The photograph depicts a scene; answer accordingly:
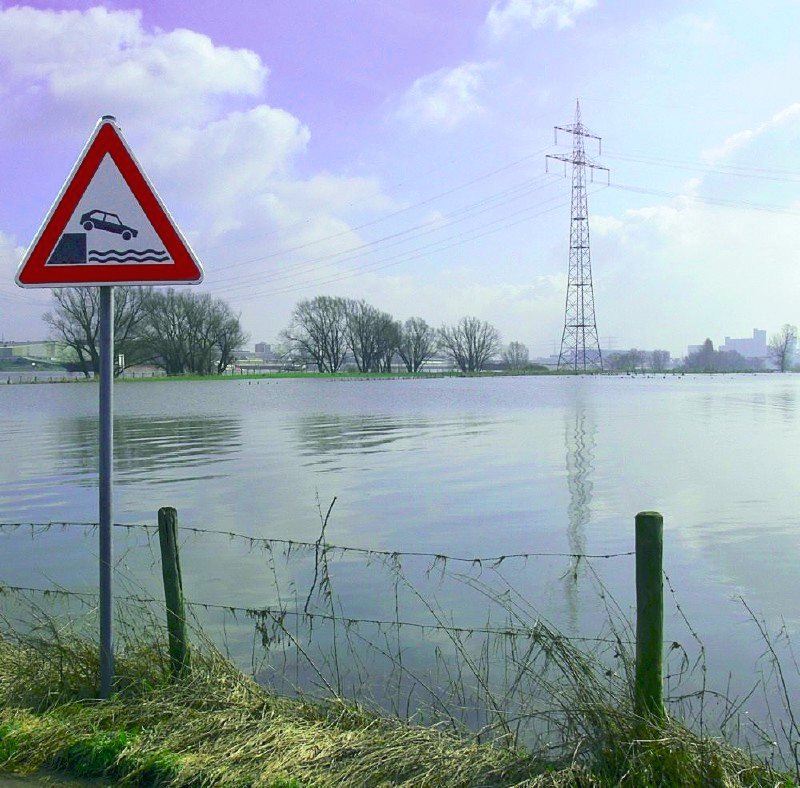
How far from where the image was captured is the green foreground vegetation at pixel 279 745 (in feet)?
11.9

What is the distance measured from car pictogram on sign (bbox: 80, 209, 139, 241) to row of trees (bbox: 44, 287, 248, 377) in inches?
3430

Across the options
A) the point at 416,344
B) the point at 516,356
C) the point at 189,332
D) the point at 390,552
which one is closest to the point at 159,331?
the point at 189,332

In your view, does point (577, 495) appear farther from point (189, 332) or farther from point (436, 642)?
point (189, 332)

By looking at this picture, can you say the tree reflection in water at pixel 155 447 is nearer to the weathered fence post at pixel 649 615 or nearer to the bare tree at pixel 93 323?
the weathered fence post at pixel 649 615

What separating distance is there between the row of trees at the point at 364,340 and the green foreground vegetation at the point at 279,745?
126 meters

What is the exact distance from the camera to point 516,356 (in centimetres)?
16825

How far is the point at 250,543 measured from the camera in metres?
11.2

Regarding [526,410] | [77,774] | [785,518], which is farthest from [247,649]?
[526,410]

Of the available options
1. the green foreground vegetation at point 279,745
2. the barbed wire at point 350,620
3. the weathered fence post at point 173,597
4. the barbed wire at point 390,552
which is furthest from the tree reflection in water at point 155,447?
the green foreground vegetation at point 279,745

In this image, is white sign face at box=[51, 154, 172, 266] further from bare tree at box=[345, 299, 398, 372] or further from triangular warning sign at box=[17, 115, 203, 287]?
bare tree at box=[345, 299, 398, 372]

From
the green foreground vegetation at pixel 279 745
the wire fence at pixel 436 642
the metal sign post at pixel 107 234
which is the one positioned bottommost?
the wire fence at pixel 436 642

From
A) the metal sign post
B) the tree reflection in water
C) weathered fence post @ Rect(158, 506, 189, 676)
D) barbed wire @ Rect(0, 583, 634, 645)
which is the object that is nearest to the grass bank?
the tree reflection in water

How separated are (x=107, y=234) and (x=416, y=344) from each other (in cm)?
14167

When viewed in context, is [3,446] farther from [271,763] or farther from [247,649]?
[271,763]
